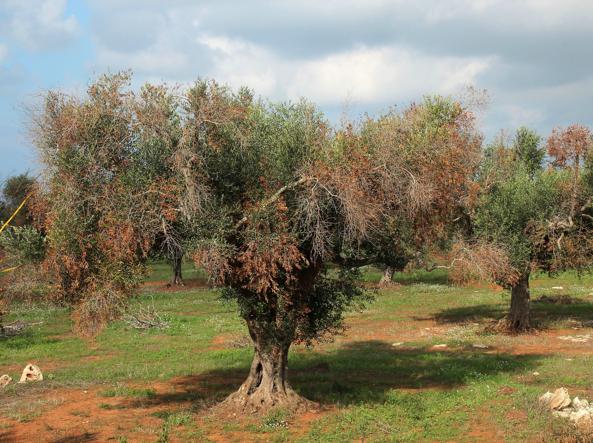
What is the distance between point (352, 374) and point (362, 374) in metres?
0.33

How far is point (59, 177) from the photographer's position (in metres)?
15.0

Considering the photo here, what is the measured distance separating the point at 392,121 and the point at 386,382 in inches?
338

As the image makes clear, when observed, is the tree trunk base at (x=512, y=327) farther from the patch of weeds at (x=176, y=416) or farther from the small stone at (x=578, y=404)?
the patch of weeds at (x=176, y=416)

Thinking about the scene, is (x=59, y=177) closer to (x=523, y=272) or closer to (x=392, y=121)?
(x=392, y=121)

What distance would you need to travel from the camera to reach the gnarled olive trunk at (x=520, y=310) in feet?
97.7

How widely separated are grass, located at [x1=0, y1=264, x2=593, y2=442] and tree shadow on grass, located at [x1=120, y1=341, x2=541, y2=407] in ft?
0.13

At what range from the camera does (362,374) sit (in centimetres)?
2247

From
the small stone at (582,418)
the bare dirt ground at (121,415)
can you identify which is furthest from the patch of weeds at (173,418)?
the small stone at (582,418)

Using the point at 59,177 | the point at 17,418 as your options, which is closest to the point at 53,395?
the point at 17,418

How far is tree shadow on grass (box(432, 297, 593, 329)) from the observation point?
33.0m

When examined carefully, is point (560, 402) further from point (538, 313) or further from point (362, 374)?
point (538, 313)

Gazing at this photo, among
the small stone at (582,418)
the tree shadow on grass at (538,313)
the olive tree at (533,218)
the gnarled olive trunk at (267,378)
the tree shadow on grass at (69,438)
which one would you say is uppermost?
the olive tree at (533,218)

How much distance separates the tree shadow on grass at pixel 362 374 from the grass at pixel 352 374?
0.04m

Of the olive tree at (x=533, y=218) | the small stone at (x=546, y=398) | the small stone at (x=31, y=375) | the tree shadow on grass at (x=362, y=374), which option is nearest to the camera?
the small stone at (x=546, y=398)
